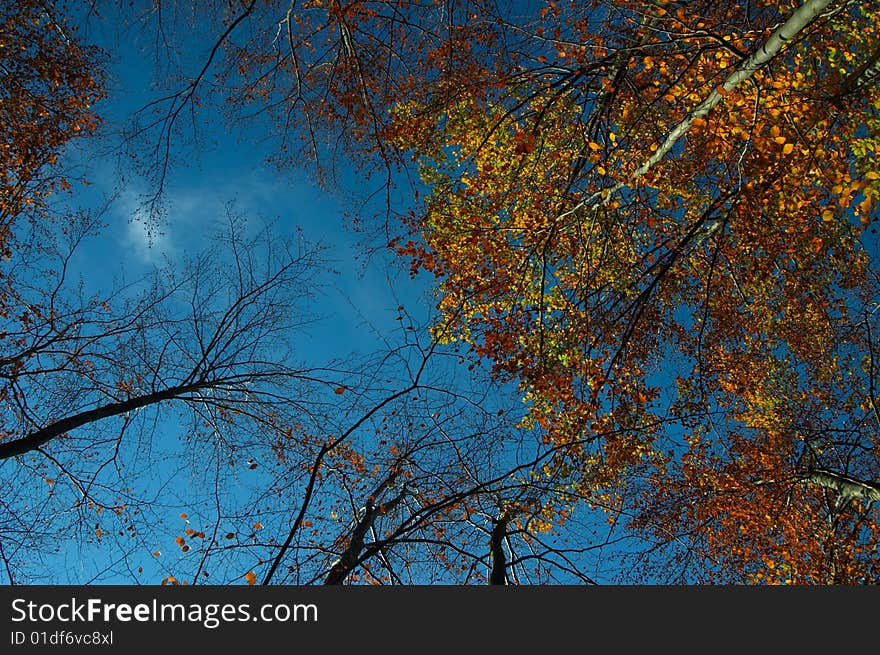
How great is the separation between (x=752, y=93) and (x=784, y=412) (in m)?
7.85

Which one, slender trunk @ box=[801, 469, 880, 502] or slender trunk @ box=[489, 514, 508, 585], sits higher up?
slender trunk @ box=[801, 469, 880, 502]

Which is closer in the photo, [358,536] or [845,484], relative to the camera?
[358,536]

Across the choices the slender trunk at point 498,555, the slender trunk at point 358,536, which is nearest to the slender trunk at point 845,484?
the slender trunk at point 498,555

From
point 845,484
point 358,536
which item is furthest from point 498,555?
point 845,484

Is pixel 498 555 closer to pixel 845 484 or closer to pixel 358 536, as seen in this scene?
pixel 358 536

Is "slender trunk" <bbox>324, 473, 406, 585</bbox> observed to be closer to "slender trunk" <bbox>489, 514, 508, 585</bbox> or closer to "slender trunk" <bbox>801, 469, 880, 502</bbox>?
"slender trunk" <bbox>489, 514, 508, 585</bbox>

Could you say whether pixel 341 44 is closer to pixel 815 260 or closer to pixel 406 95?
pixel 406 95

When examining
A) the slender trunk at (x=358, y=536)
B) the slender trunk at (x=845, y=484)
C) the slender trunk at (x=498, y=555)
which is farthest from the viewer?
the slender trunk at (x=845, y=484)

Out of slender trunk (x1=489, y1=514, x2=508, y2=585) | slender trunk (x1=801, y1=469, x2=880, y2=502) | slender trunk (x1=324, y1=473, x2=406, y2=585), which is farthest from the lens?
slender trunk (x1=801, y1=469, x2=880, y2=502)

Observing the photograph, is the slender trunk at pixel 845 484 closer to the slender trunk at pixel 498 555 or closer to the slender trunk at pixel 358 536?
the slender trunk at pixel 498 555

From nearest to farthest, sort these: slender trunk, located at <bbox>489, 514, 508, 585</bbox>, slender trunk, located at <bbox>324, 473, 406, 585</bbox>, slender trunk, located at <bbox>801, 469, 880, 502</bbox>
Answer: slender trunk, located at <bbox>324, 473, 406, 585</bbox>, slender trunk, located at <bbox>489, 514, 508, 585</bbox>, slender trunk, located at <bbox>801, 469, 880, 502</bbox>

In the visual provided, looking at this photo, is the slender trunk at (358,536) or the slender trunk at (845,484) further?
the slender trunk at (845,484)

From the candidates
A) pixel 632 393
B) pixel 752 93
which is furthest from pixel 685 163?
pixel 632 393

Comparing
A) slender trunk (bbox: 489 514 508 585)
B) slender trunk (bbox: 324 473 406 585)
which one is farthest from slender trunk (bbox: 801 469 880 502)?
slender trunk (bbox: 324 473 406 585)
